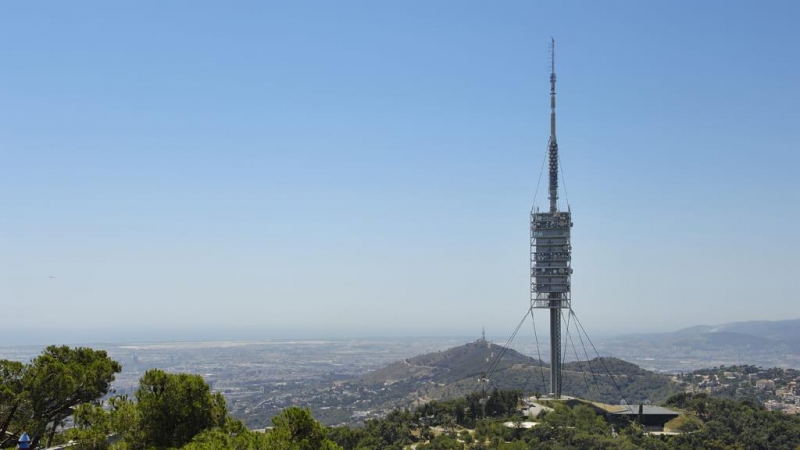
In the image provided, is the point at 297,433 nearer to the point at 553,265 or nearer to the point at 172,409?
the point at 172,409

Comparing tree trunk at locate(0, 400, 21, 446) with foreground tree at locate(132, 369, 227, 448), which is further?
tree trunk at locate(0, 400, 21, 446)

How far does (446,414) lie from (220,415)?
165 feet

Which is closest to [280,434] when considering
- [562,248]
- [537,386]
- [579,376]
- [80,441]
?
[80,441]

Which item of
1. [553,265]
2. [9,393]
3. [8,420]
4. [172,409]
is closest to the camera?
[172,409]

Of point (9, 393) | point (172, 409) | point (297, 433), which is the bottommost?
point (297, 433)

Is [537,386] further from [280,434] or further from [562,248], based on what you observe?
[280,434]

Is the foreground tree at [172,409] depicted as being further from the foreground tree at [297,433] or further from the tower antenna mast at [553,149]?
the tower antenna mast at [553,149]

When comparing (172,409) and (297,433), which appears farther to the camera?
(172,409)

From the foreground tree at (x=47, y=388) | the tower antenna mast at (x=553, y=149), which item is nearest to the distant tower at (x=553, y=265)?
the tower antenna mast at (x=553, y=149)

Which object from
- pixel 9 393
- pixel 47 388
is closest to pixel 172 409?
pixel 47 388

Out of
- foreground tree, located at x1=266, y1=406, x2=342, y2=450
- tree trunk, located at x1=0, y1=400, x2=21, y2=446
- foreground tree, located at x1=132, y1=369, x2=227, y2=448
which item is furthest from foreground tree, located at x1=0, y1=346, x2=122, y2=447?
foreground tree, located at x1=266, y1=406, x2=342, y2=450

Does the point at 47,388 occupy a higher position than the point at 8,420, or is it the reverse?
the point at 47,388

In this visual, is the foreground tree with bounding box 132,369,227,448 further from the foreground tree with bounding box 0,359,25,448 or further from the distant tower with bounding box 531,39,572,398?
the distant tower with bounding box 531,39,572,398

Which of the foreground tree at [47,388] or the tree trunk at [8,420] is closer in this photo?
the tree trunk at [8,420]
